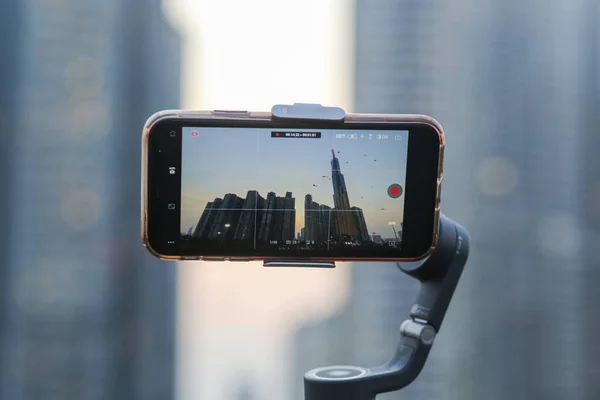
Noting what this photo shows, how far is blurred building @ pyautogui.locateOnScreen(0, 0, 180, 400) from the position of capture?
1.21 m

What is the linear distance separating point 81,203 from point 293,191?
97 centimetres

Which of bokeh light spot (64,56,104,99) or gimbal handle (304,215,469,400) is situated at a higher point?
bokeh light spot (64,56,104,99)

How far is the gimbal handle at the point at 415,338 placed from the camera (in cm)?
53

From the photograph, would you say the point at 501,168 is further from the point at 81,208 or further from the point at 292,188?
the point at 81,208

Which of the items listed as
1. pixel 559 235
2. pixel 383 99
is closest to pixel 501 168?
pixel 559 235

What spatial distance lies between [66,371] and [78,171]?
532mm

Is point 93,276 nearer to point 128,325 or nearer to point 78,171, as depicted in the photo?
point 128,325

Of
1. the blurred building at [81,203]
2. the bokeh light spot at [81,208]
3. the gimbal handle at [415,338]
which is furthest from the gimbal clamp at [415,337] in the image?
the bokeh light spot at [81,208]

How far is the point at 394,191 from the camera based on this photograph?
521 millimetres

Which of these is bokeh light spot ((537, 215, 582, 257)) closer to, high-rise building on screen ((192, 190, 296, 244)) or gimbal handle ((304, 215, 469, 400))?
gimbal handle ((304, 215, 469, 400))

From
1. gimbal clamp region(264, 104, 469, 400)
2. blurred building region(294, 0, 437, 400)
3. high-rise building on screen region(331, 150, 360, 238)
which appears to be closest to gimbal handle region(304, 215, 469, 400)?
gimbal clamp region(264, 104, 469, 400)

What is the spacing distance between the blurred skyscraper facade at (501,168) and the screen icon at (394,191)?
0.72 m

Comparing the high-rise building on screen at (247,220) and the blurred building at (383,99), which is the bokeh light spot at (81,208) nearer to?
the blurred building at (383,99)

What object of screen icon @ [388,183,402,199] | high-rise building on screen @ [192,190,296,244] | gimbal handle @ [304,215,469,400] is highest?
screen icon @ [388,183,402,199]
